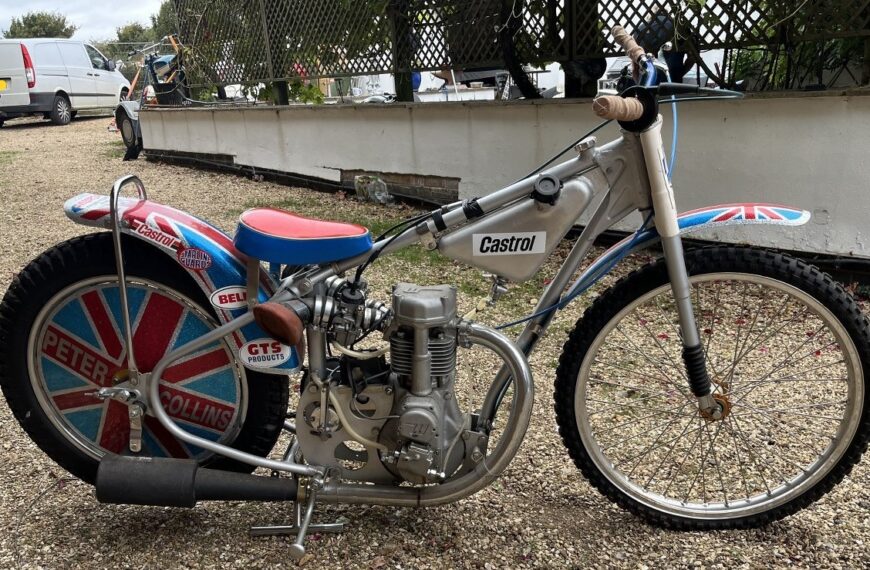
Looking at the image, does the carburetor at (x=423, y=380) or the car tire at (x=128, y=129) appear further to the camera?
the car tire at (x=128, y=129)

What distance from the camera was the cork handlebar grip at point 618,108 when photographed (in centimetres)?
172

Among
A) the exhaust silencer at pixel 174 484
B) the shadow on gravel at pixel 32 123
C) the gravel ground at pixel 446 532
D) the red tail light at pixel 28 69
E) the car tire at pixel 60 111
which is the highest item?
the red tail light at pixel 28 69

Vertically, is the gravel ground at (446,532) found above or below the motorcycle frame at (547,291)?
below

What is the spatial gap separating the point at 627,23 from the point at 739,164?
1242 mm

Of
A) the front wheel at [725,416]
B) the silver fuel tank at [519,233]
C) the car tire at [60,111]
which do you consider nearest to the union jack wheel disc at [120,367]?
the silver fuel tank at [519,233]

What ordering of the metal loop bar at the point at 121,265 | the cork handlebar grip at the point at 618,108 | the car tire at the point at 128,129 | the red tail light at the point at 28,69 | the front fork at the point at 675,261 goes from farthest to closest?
the red tail light at the point at 28,69 < the car tire at the point at 128,129 < the metal loop bar at the point at 121,265 < the front fork at the point at 675,261 < the cork handlebar grip at the point at 618,108

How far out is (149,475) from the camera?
2.11m

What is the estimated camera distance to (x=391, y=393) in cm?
204

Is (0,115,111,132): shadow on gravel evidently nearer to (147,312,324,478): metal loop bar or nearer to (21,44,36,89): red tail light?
(21,44,36,89): red tail light

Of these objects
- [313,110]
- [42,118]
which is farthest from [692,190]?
[42,118]

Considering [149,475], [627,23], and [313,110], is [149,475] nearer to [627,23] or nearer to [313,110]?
[627,23]

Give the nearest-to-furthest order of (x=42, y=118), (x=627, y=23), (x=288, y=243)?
1. (x=288, y=243)
2. (x=627, y=23)
3. (x=42, y=118)

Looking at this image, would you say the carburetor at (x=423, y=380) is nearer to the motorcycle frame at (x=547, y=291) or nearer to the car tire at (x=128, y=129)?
the motorcycle frame at (x=547, y=291)

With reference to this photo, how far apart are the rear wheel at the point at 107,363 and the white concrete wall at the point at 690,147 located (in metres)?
3.06
